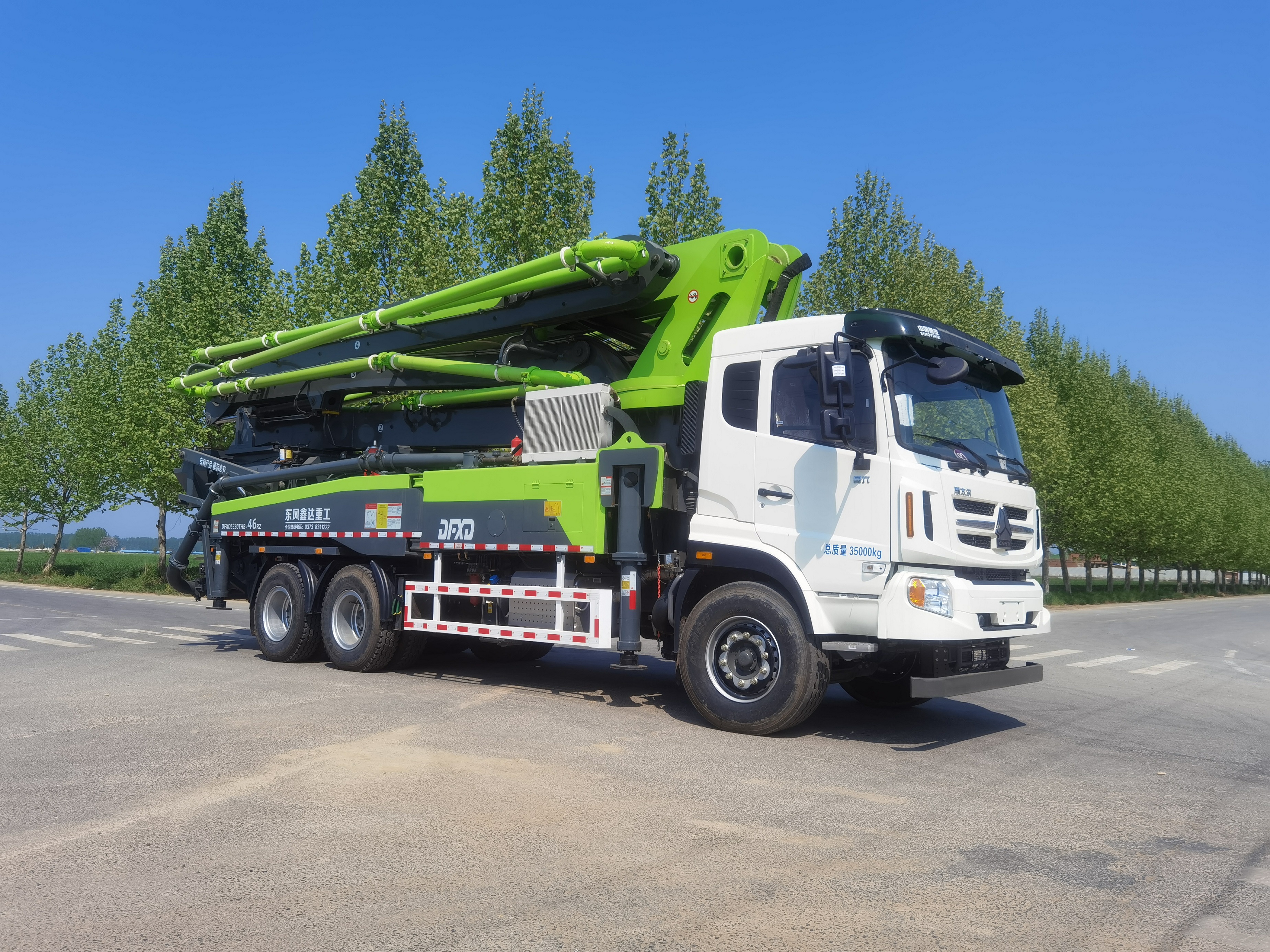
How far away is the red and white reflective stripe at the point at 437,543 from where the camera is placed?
8.55m

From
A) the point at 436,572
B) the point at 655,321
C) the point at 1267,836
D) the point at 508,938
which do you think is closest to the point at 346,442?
the point at 436,572

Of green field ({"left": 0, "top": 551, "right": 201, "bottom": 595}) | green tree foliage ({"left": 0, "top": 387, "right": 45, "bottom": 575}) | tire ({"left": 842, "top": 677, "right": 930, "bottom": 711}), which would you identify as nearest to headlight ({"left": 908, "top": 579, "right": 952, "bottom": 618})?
tire ({"left": 842, "top": 677, "right": 930, "bottom": 711})

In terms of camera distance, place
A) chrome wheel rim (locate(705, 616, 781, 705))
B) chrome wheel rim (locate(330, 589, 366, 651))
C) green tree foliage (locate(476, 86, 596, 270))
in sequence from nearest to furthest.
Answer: chrome wheel rim (locate(705, 616, 781, 705))
chrome wheel rim (locate(330, 589, 366, 651))
green tree foliage (locate(476, 86, 596, 270))

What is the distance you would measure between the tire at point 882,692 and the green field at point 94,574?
42.8ft

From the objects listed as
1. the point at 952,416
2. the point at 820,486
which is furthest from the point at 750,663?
the point at 952,416

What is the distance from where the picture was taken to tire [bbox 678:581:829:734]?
689 cm

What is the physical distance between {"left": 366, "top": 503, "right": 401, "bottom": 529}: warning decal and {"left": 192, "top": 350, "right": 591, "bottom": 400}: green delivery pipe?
154 centimetres

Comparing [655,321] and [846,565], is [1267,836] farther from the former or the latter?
[655,321]

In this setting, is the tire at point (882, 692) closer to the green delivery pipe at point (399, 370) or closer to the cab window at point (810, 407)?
the cab window at point (810, 407)

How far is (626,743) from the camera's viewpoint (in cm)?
682


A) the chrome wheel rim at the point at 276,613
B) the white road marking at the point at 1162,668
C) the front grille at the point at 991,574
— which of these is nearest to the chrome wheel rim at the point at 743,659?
the front grille at the point at 991,574

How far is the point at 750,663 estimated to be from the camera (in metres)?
7.23

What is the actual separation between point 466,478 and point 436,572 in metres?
1.05

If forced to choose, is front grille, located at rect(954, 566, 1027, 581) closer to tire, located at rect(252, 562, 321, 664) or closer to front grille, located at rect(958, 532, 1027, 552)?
front grille, located at rect(958, 532, 1027, 552)
